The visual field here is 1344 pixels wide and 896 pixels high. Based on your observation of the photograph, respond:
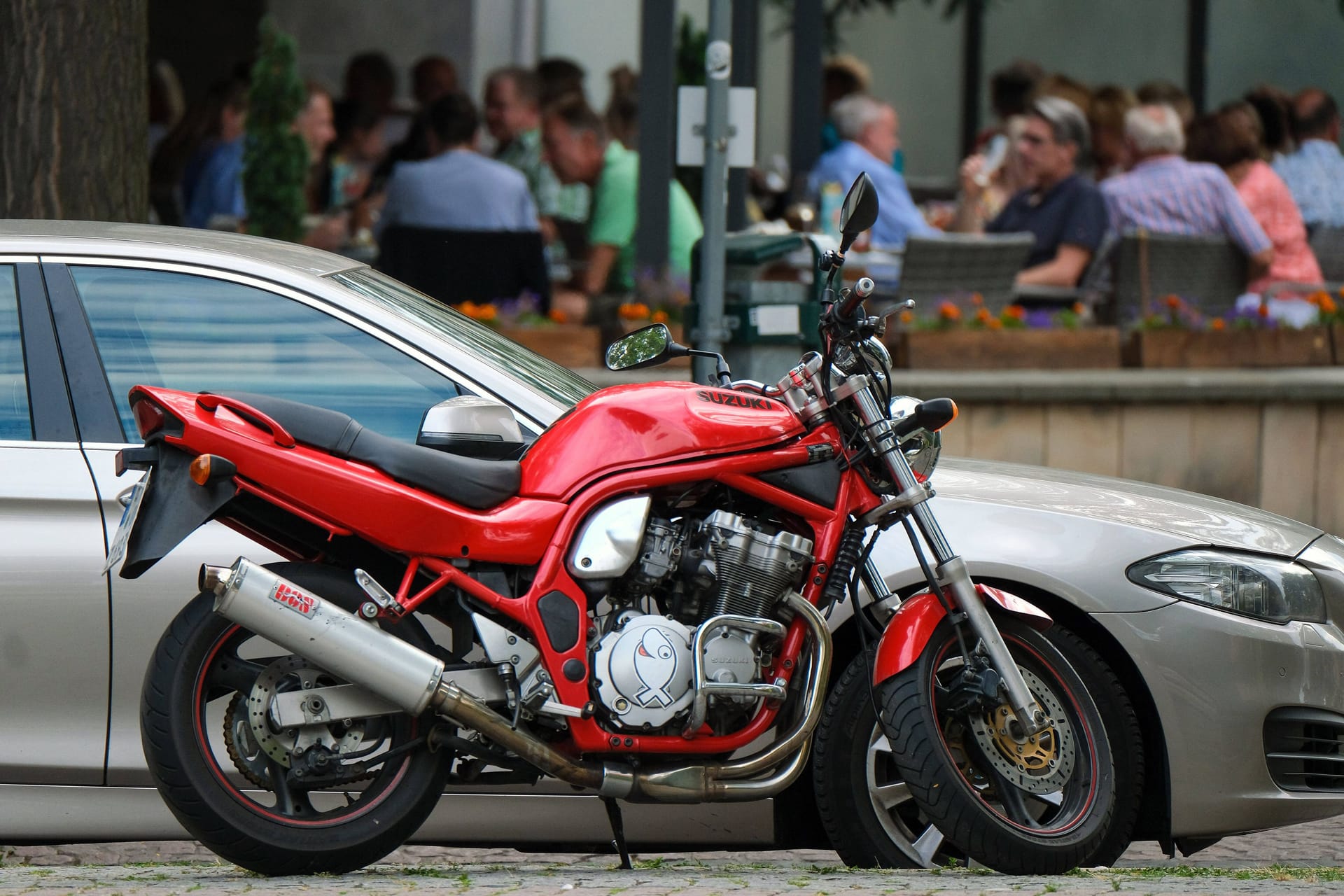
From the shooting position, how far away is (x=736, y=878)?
12.6ft

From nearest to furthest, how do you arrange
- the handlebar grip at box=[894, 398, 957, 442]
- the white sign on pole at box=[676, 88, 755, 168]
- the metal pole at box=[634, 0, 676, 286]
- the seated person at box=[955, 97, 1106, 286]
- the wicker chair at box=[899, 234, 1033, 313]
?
the handlebar grip at box=[894, 398, 957, 442] → the white sign on pole at box=[676, 88, 755, 168] → the wicker chair at box=[899, 234, 1033, 313] → the metal pole at box=[634, 0, 676, 286] → the seated person at box=[955, 97, 1106, 286]

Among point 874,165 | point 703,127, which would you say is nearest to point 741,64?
point 703,127

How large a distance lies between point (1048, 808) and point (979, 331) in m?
4.82

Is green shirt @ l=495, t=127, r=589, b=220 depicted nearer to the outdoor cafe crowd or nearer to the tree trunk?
the outdoor cafe crowd

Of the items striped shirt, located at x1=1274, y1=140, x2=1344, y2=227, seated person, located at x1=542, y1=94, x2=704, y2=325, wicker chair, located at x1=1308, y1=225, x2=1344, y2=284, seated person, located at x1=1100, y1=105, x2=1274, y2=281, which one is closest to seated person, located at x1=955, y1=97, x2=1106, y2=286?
seated person, located at x1=1100, y1=105, x2=1274, y2=281

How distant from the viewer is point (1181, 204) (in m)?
9.98

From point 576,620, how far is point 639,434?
1.31 feet

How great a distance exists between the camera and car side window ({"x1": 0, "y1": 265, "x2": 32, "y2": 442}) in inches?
163

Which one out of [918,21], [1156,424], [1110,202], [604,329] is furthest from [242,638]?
[918,21]

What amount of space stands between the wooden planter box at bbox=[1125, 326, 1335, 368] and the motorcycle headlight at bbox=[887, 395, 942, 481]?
511 centimetres

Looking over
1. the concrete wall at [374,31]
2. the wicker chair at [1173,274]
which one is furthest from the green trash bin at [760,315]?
the concrete wall at [374,31]

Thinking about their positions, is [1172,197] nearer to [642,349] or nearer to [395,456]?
[642,349]

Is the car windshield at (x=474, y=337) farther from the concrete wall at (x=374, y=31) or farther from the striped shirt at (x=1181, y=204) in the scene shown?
the concrete wall at (x=374, y=31)

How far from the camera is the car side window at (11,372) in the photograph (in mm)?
4137
